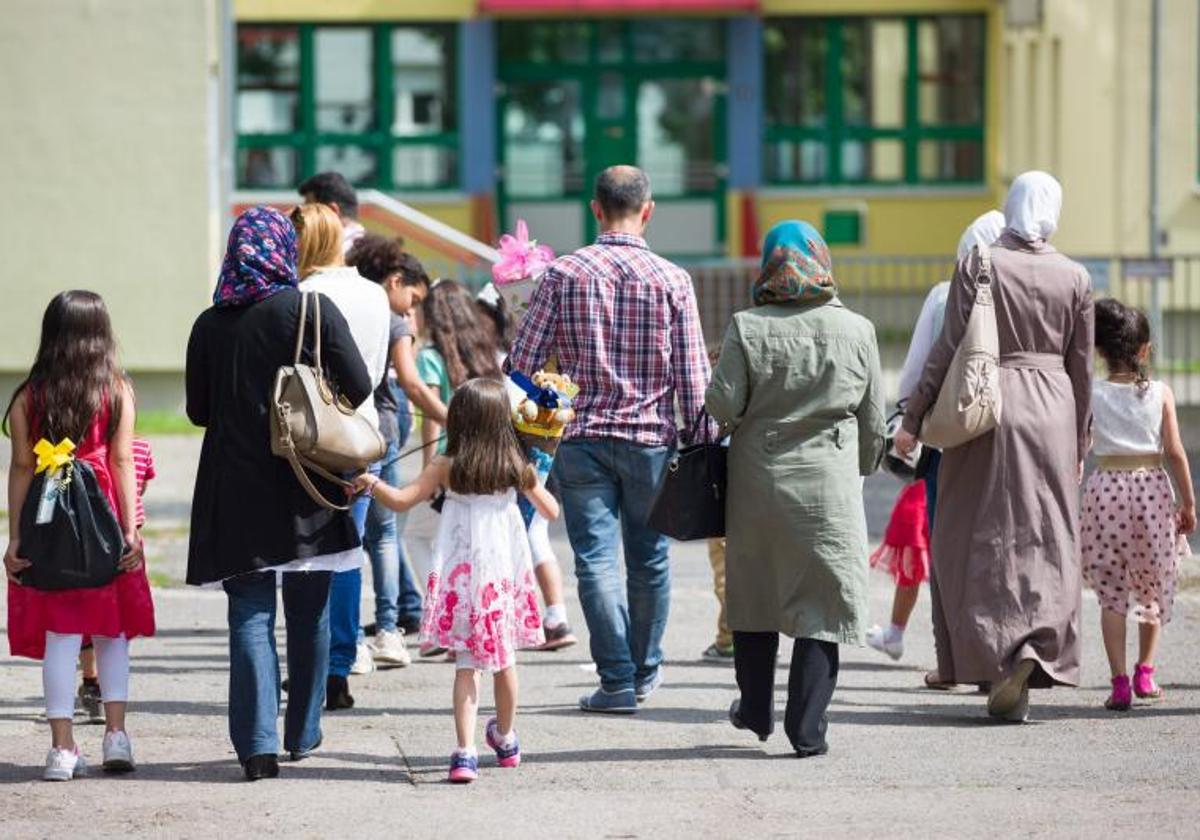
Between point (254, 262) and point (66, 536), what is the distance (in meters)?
1.06

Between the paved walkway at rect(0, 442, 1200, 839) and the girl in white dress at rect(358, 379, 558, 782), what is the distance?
373 millimetres

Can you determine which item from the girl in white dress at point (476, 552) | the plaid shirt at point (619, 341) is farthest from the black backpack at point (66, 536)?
the plaid shirt at point (619, 341)

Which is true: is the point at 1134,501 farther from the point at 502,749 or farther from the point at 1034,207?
the point at 502,749

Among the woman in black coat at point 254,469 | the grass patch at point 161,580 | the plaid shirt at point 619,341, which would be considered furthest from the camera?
the grass patch at point 161,580

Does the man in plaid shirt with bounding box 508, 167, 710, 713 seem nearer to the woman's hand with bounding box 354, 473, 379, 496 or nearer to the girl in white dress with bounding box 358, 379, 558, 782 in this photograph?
the girl in white dress with bounding box 358, 379, 558, 782

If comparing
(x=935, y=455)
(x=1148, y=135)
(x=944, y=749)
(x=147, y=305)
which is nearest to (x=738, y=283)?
(x=1148, y=135)

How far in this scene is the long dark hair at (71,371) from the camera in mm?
7426

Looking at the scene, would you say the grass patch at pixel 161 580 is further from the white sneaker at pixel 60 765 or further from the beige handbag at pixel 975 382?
the beige handbag at pixel 975 382

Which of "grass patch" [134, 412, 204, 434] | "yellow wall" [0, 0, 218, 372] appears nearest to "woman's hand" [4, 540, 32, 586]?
"grass patch" [134, 412, 204, 434]

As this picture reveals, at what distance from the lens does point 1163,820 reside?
267 inches

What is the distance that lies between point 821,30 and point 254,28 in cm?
694

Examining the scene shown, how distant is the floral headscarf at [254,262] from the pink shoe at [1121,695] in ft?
11.3

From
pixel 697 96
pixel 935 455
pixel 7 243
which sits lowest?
pixel 935 455

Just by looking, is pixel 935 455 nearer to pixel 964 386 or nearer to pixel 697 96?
pixel 964 386
